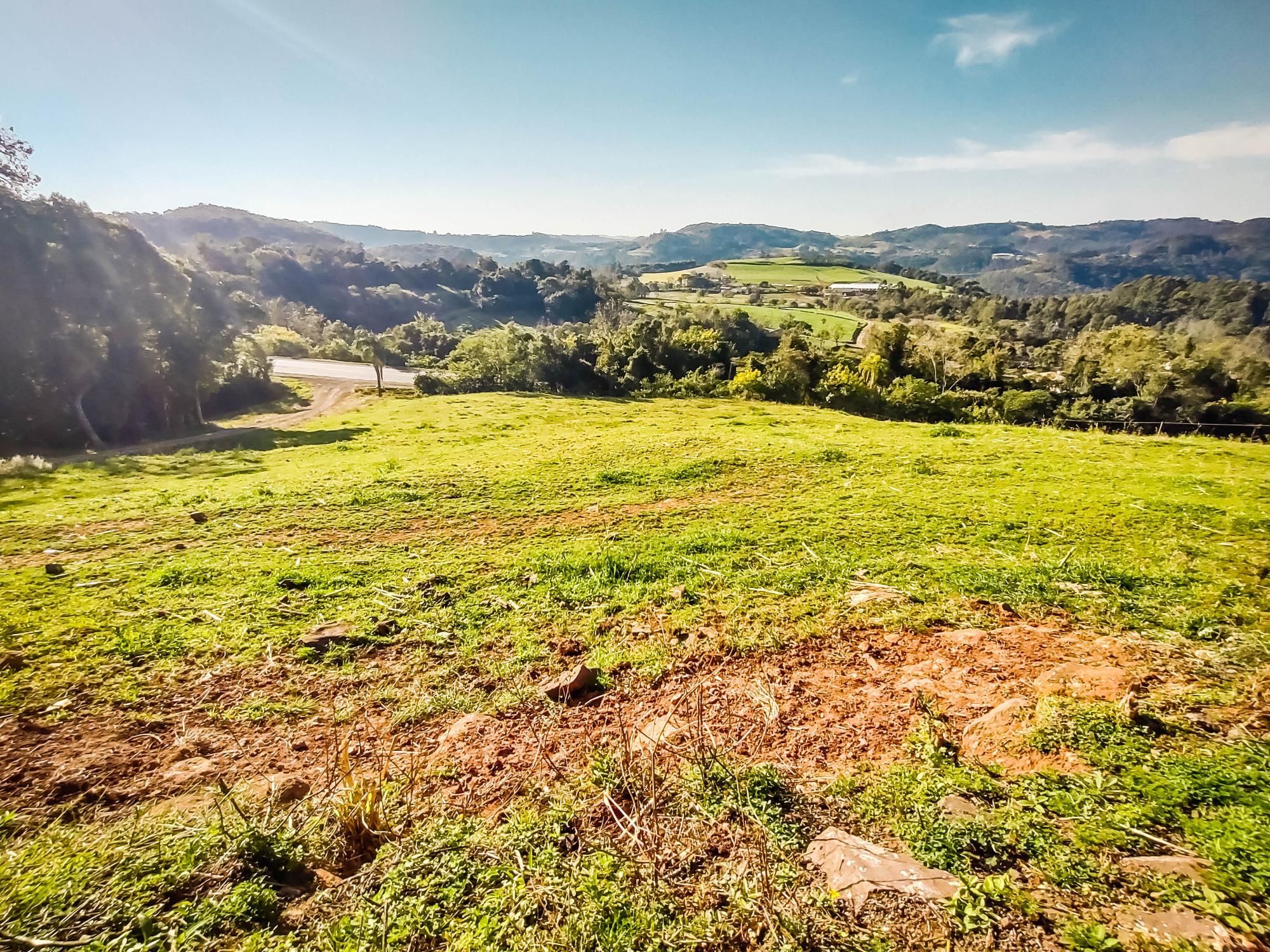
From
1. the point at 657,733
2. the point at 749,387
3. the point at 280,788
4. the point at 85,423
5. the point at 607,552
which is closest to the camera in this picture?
the point at 280,788

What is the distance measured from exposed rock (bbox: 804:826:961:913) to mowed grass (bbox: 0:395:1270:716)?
264 centimetres

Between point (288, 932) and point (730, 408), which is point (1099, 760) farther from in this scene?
point (730, 408)

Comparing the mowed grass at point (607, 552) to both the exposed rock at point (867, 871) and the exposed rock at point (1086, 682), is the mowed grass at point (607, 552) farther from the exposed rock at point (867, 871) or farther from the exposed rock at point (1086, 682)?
the exposed rock at point (867, 871)

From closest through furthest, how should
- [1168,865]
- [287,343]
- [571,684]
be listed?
[1168,865] → [571,684] → [287,343]

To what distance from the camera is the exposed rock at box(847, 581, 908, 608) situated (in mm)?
6961

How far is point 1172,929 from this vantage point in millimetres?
2773

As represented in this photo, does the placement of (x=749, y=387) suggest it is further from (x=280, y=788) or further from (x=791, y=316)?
(x=791, y=316)

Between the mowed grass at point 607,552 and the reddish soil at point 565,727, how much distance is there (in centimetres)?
46

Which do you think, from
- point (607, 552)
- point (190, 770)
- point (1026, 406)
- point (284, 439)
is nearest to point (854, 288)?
point (1026, 406)

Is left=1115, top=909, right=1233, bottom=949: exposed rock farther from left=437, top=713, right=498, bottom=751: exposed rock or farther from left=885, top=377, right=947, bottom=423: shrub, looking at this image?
left=885, top=377, right=947, bottom=423: shrub

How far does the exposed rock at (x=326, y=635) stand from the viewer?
6422mm

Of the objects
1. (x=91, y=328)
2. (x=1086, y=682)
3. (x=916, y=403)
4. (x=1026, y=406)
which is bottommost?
(x=1026, y=406)

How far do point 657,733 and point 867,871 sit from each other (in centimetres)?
193

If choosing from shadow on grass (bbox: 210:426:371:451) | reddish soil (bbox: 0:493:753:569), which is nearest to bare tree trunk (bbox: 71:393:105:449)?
shadow on grass (bbox: 210:426:371:451)
